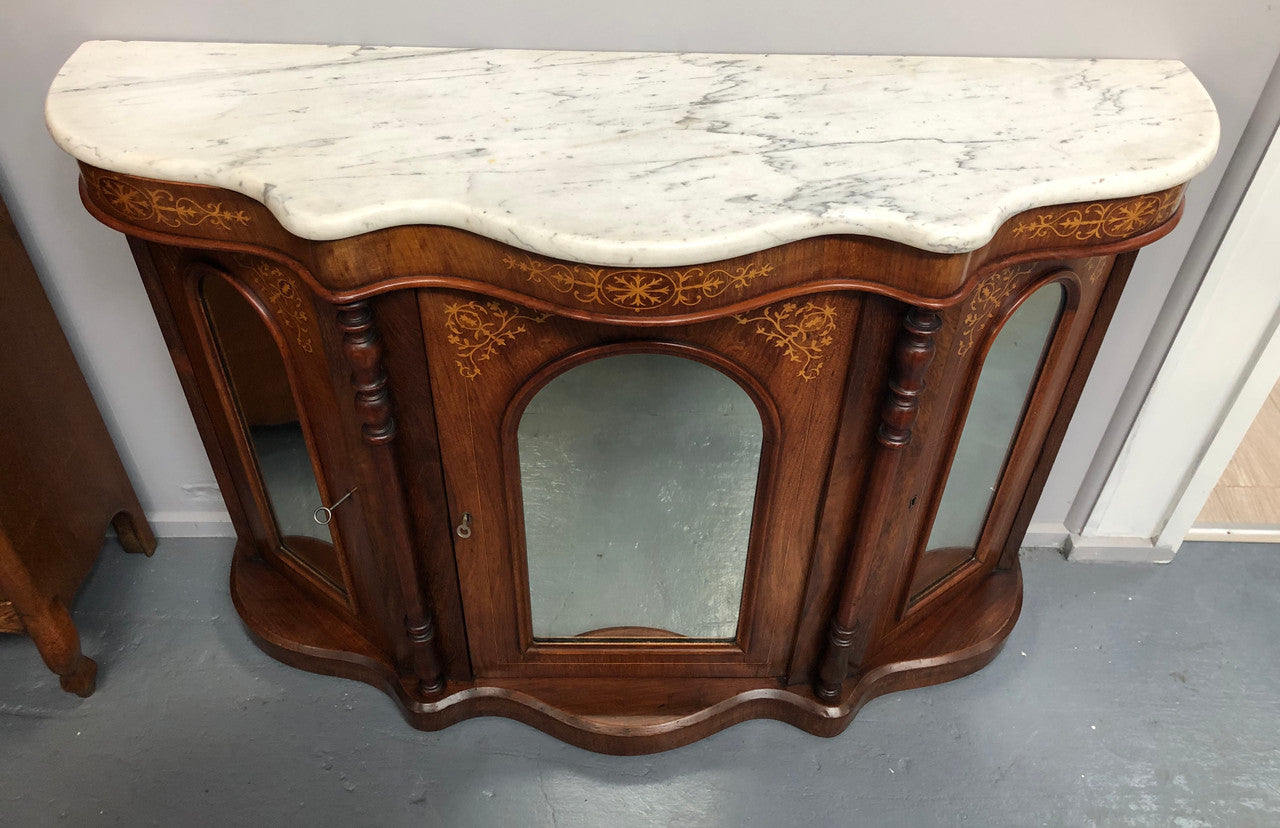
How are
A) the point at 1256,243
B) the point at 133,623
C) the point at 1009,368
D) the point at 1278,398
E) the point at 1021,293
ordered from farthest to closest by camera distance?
the point at 1278,398
the point at 133,623
the point at 1256,243
the point at 1009,368
the point at 1021,293

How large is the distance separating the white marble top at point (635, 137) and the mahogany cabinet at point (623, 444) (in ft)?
0.09

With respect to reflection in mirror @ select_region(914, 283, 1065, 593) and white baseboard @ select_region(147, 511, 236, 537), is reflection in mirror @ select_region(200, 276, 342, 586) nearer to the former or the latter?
white baseboard @ select_region(147, 511, 236, 537)

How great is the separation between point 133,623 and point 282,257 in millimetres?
968

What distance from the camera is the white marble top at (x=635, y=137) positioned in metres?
0.99

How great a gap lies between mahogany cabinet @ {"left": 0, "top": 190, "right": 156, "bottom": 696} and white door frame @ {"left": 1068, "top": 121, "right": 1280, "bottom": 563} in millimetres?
1739

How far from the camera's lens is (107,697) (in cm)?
163

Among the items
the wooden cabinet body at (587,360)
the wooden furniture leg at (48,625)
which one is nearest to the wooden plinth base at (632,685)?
the wooden cabinet body at (587,360)

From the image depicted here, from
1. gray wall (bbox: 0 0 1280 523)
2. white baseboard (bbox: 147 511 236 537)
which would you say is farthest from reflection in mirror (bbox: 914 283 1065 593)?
white baseboard (bbox: 147 511 236 537)

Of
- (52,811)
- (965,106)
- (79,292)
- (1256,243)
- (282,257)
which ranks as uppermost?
(965,106)

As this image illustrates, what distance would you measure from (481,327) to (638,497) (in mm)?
382

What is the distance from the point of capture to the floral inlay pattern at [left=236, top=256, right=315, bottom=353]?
45.7 inches

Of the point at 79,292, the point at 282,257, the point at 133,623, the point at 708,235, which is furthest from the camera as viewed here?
the point at 133,623

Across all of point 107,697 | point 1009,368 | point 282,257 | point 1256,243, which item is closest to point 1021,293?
point 1009,368

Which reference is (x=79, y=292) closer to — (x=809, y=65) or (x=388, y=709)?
(x=388, y=709)
